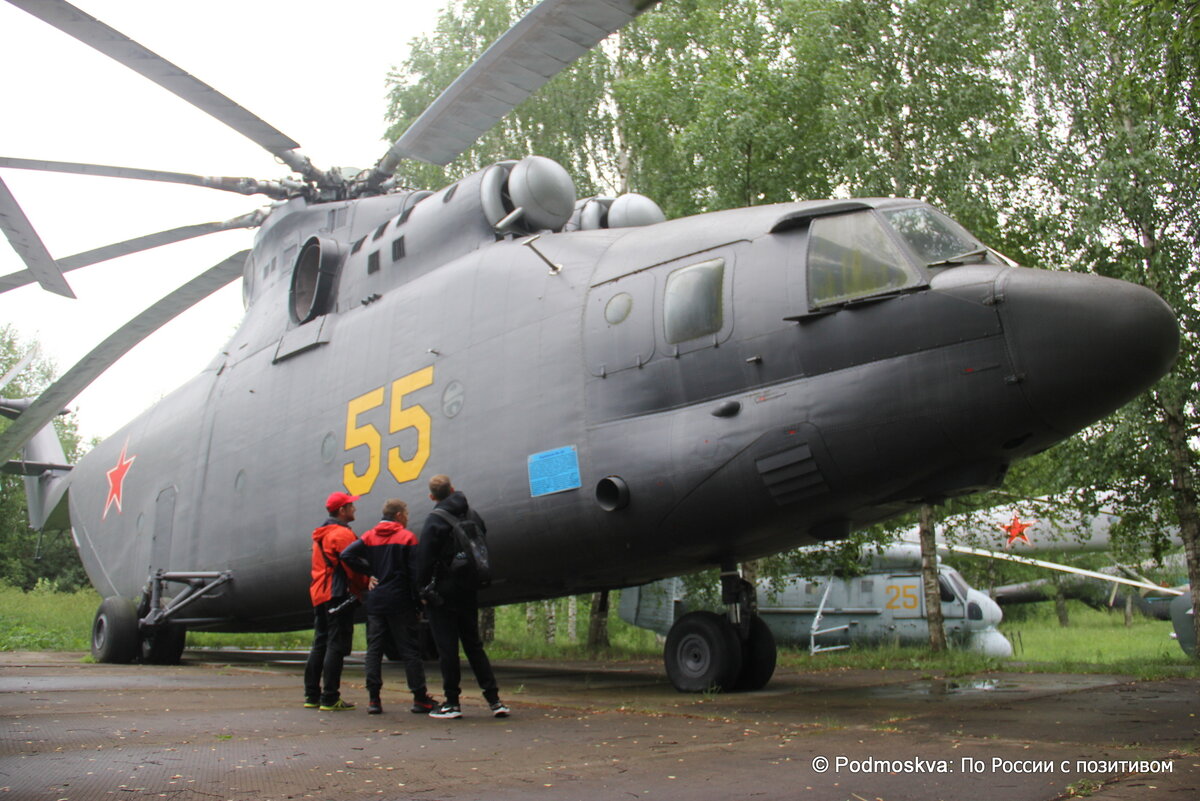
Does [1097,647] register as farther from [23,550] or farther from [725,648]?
[23,550]

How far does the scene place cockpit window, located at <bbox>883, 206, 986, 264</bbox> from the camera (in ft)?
23.0

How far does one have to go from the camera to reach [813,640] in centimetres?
1812

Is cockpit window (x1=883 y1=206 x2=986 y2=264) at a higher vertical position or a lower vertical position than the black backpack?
higher

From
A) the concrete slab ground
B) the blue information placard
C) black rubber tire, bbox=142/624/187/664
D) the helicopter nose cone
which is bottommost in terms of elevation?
Result: the concrete slab ground

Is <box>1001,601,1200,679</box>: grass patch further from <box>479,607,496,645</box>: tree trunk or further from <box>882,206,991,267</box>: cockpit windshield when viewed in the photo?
<box>479,607,496,645</box>: tree trunk

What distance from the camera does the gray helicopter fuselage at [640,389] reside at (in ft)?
21.1

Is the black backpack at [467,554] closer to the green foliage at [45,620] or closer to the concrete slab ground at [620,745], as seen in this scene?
the concrete slab ground at [620,745]

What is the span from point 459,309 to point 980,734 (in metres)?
5.84

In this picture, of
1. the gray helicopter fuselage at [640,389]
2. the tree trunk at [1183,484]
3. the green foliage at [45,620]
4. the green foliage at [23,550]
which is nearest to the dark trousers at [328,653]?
the gray helicopter fuselage at [640,389]

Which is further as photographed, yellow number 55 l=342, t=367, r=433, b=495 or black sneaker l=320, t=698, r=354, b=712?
yellow number 55 l=342, t=367, r=433, b=495

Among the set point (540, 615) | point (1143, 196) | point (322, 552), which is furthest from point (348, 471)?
point (540, 615)

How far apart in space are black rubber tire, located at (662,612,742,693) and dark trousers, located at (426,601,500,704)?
2.13 metres

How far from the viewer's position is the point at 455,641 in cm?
652

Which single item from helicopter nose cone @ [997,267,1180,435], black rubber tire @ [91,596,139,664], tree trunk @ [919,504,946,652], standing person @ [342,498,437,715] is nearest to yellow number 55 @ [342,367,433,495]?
standing person @ [342,498,437,715]
